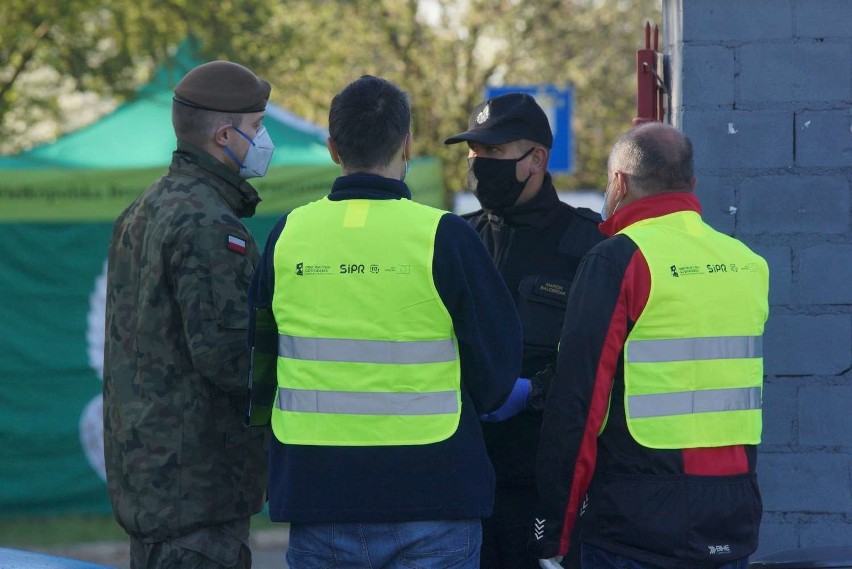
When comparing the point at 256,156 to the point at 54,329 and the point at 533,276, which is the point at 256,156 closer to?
the point at 533,276

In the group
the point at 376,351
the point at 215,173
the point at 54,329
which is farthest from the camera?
the point at 54,329

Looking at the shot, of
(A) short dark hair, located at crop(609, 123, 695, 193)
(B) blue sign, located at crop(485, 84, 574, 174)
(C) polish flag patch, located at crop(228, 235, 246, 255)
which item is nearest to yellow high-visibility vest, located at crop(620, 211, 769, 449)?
(A) short dark hair, located at crop(609, 123, 695, 193)

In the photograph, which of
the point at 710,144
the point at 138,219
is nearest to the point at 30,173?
the point at 138,219

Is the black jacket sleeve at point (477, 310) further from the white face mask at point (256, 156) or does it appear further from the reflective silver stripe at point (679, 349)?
the white face mask at point (256, 156)

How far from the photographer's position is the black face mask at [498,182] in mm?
3887

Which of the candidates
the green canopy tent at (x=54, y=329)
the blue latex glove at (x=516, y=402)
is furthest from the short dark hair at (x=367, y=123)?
the green canopy tent at (x=54, y=329)

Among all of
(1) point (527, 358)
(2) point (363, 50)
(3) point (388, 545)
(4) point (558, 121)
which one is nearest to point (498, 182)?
(1) point (527, 358)

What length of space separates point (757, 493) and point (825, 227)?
1.17m

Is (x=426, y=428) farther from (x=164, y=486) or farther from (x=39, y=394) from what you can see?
(x=39, y=394)

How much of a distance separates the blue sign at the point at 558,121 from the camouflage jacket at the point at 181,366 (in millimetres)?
6120

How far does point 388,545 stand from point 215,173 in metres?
1.26

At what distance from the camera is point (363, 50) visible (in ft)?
56.0

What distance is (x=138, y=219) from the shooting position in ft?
11.7

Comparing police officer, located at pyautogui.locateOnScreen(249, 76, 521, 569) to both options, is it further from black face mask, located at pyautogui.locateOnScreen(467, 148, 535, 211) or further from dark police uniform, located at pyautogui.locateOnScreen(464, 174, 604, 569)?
black face mask, located at pyautogui.locateOnScreen(467, 148, 535, 211)
